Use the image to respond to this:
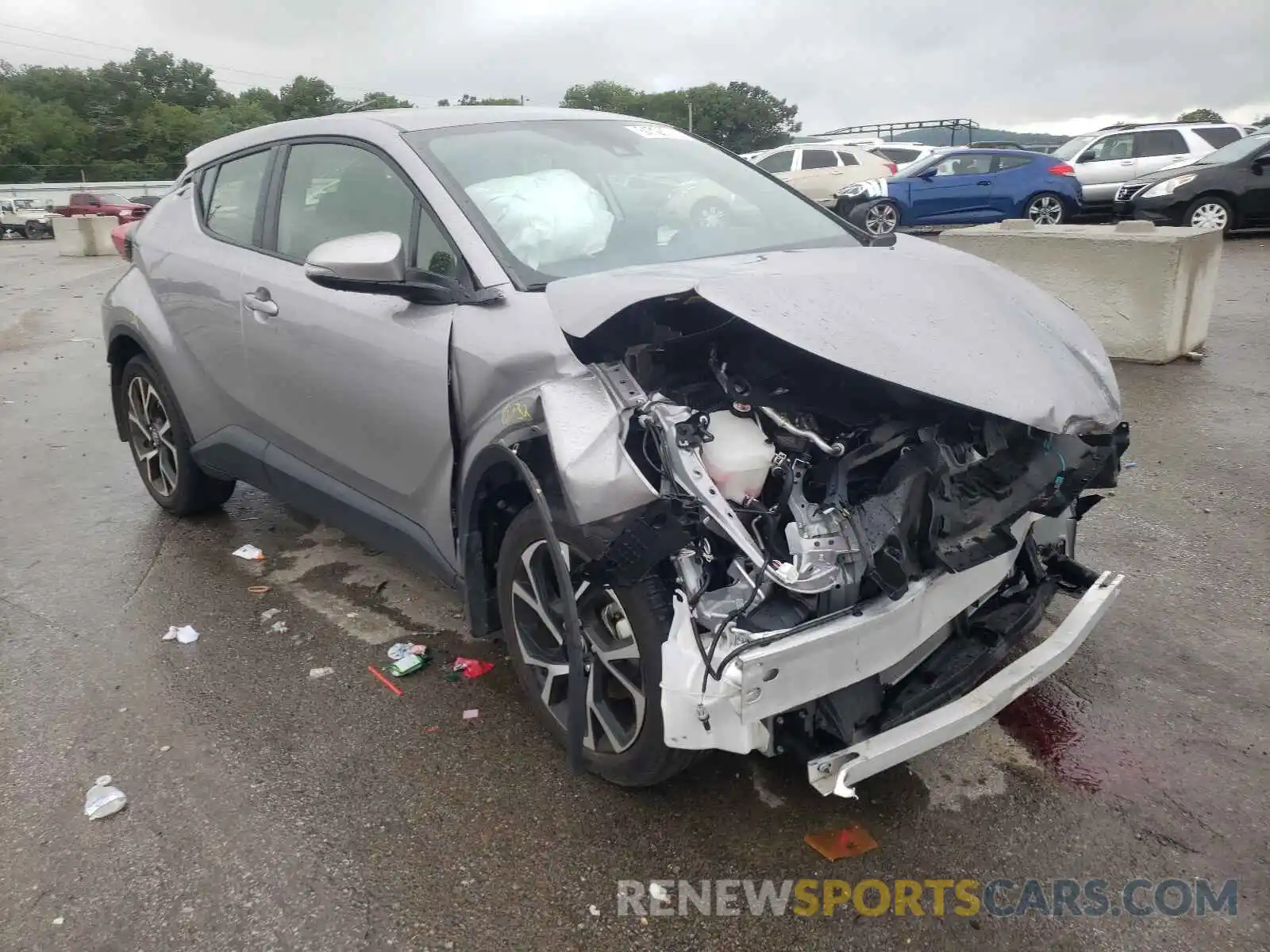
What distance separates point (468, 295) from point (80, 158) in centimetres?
7746

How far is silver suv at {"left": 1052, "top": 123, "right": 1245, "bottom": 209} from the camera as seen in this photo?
16062mm

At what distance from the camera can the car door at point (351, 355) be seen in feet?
9.90

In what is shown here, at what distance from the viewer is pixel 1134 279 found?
23.1 ft

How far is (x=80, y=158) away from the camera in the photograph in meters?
66.4

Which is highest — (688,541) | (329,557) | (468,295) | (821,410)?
(468,295)

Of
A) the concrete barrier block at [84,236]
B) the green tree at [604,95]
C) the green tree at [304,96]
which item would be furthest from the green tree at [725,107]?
the concrete barrier block at [84,236]

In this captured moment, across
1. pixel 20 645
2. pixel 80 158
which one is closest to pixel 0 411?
pixel 20 645

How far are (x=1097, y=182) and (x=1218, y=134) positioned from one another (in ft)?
7.25

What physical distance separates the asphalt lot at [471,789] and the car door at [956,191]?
12.0 m

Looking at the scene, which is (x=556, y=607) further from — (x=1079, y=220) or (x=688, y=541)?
(x=1079, y=220)

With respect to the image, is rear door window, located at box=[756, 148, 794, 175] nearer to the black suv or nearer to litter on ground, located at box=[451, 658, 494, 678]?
the black suv

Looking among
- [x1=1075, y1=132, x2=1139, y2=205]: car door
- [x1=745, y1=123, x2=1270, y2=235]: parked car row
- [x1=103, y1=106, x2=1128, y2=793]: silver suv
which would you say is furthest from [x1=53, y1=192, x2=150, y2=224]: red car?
[x1=103, y1=106, x2=1128, y2=793]: silver suv

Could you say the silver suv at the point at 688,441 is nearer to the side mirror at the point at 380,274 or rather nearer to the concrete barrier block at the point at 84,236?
the side mirror at the point at 380,274

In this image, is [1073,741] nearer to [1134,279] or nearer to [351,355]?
[351,355]
